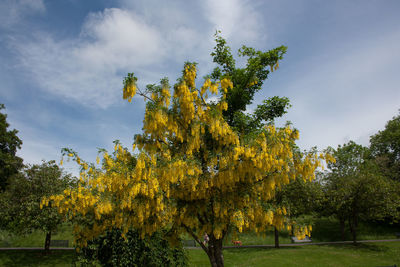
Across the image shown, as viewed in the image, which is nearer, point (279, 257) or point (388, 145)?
point (279, 257)

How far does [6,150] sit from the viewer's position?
107 ft

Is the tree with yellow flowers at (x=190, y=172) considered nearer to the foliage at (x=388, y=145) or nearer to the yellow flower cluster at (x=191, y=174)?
the yellow flower cluster at (x=191, y=174)

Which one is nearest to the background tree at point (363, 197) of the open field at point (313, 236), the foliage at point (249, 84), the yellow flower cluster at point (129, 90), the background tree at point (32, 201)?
the open field at point (313, 236)

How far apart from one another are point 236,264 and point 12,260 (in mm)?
14992

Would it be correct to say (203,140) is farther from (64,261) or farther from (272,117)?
(64,261)

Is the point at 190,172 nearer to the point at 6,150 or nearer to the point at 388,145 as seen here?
the point at 6,150

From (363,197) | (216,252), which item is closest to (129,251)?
(216,252)

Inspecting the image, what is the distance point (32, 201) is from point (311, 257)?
18.4 m

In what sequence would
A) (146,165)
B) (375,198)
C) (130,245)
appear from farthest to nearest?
(375,198), (130,245), (146,165)

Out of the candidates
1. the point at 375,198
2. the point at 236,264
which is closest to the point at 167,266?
the point at 236,264

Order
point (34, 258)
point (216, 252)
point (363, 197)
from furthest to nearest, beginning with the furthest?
point (363, 197) → point (34, 258) → point (216, 252)

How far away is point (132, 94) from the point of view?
597 centimetres

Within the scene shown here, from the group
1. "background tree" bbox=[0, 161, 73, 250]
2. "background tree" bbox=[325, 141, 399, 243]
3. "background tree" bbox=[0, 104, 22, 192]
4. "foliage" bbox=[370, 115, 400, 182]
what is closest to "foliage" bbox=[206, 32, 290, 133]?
"background tree" bbox=[0, 161, 73, 250]

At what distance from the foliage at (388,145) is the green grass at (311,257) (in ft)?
59.8
